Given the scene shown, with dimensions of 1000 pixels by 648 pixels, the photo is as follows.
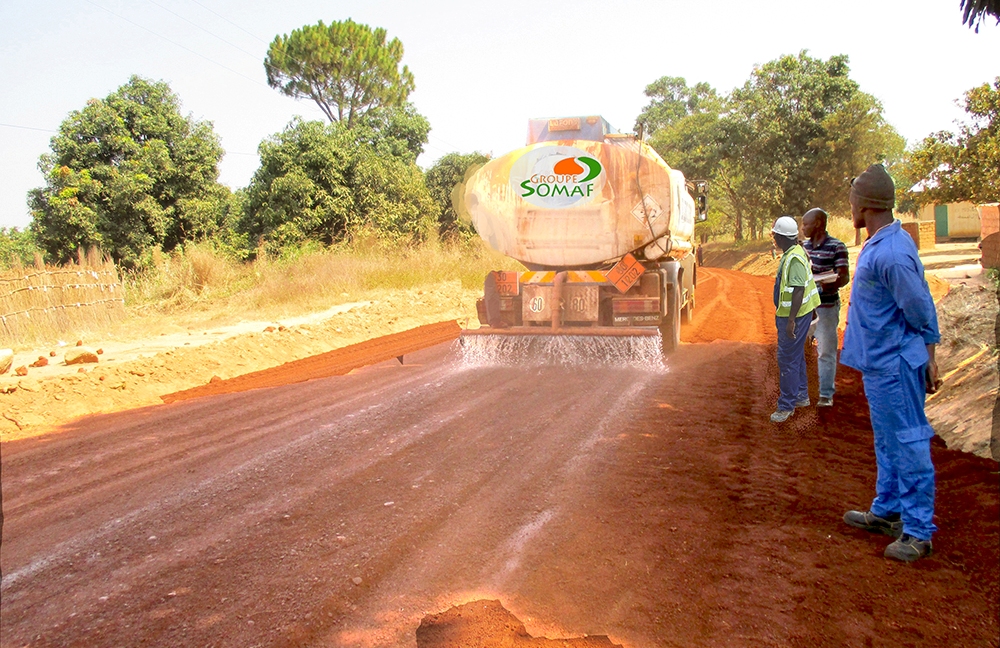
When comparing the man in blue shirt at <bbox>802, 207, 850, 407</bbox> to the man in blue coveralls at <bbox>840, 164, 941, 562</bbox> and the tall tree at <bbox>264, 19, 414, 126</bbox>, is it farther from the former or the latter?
the tall tree at <bbox>264, 19, 414, 126</bbox>

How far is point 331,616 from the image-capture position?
124 inches

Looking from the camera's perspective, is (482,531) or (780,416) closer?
(482,531)

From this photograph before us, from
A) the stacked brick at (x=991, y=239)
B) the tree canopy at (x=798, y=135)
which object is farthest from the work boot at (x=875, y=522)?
the tree canopy at (x=798, y=135)

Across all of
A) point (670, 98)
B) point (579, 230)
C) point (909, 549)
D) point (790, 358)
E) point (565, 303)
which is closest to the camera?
point (909, 549)

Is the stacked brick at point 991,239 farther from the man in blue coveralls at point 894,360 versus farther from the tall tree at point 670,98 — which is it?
the tall tree at point 670,98

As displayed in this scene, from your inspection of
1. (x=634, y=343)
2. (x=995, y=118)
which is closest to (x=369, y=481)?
(x=634, y=343)

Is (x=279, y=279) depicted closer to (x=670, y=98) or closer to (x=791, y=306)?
(x=791, y=306)

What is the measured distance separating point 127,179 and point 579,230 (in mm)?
14153

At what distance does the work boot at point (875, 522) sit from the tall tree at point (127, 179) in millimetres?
18634

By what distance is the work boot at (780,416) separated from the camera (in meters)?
6.20

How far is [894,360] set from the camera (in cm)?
368

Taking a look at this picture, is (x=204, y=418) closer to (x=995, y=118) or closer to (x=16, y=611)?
(x=16, y=611)

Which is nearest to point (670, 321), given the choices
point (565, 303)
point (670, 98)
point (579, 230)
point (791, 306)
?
point (565, 303)

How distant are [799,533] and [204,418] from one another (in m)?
5.43
